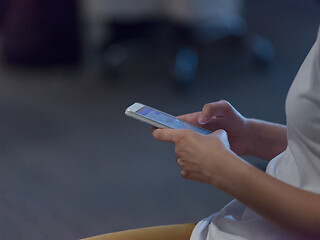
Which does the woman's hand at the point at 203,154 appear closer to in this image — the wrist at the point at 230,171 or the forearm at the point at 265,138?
the wrist at the point at 230,171

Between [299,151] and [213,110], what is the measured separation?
0.64 feet

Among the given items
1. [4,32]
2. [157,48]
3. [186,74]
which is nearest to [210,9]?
[186,74]

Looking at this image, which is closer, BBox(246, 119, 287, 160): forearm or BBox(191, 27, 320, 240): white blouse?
BBox(191, 27, 320, 240): white blouse

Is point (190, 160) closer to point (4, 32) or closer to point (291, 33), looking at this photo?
point (4, 32)

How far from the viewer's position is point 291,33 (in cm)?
404

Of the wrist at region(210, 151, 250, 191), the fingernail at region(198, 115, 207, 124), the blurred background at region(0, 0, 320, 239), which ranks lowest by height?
the blurred background at region(0, 0, 320, 239)

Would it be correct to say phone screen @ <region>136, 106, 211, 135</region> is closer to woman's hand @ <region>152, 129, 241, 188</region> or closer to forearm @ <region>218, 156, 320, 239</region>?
woman's hand @ <region>152, 129, 241, 188</region>

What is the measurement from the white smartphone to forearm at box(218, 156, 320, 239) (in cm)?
17

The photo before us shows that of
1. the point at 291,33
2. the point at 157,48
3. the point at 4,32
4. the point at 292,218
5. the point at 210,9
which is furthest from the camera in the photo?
the point at 291,33

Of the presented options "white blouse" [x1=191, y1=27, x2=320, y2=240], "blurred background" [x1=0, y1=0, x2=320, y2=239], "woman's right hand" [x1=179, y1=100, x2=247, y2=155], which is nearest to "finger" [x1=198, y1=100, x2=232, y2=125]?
"woman's right hand" [x1=179, y1=100, x2=247, y2=155]

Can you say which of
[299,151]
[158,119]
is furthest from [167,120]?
[299,151]

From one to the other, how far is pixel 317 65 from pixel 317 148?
0.38 feet

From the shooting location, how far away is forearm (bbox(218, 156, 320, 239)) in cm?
59

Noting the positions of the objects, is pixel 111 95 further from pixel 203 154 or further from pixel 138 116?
pixel 203 154
